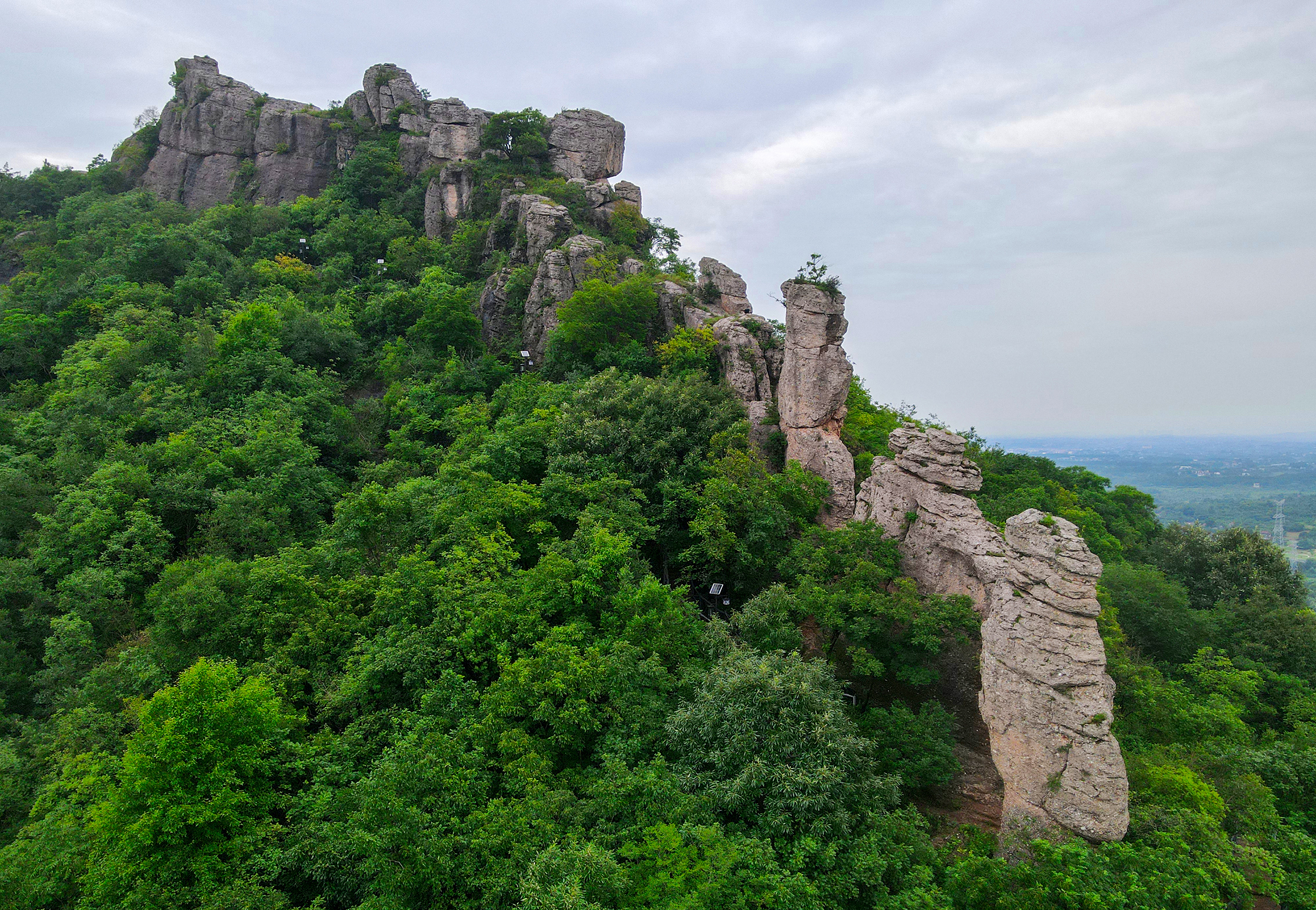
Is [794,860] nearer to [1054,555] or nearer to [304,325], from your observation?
[1054,555]

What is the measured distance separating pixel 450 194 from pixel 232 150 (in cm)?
2974

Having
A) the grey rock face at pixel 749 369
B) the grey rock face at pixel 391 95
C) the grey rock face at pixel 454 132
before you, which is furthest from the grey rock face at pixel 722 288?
the grey rock face at pixel 391 95

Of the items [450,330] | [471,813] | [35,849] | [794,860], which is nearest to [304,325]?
[450,330]

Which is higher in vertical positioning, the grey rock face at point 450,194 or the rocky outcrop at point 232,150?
the rocky outcrop at point 232,150

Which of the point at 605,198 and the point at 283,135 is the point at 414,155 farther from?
the point at 605,198

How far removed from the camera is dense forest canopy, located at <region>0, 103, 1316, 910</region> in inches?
448

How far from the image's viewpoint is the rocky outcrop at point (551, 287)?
38.2 meters

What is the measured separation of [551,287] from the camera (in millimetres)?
38500

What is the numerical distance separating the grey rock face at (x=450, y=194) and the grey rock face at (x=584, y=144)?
28.0ft

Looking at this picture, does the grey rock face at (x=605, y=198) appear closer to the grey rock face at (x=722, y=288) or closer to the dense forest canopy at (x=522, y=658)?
the grey rock face at (x=722, y=288)

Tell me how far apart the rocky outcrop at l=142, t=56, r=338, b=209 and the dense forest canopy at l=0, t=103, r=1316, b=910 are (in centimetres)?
2927

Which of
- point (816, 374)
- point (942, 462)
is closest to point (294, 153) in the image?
point (816, 374)

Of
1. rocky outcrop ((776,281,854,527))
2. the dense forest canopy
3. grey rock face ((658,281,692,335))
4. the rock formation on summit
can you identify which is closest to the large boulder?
the dense forest canopy

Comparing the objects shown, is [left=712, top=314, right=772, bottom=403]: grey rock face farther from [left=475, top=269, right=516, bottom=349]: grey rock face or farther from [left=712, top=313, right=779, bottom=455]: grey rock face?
[left=475, top=269, right=516, bottom=349]: grey rock face
